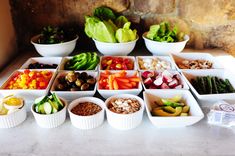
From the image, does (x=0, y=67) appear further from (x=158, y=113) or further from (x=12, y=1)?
(x=158, y=113)

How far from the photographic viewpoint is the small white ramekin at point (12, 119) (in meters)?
0.79

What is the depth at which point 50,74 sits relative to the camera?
1015 millimetres

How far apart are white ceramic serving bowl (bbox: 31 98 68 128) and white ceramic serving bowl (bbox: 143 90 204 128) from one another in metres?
0.27

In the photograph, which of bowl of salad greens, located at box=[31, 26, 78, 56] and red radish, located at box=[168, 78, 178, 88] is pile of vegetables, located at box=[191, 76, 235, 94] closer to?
red radish, located at box=[168, 78, 178, 88]

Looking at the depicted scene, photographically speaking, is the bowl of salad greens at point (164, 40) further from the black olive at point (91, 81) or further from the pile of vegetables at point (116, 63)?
the black olive at point (91, 81)

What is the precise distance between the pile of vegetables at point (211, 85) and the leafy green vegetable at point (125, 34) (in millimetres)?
370

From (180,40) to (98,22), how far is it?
0.41 m

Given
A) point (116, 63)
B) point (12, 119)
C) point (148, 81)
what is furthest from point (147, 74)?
point (12, 119)

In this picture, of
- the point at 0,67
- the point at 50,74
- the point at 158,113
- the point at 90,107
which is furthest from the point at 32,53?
the point at 158,113

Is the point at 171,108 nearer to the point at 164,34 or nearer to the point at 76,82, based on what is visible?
the point at 76,82

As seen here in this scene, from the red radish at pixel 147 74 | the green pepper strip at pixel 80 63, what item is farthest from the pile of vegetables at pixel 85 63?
the red radish at pixel 147 74

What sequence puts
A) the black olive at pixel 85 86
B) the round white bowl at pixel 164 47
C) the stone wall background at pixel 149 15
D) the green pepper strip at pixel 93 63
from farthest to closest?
the stone wall background at pixel 149 15 < the round white bowl at pixel 164 47 < the green pepper strip at pixel 93 63 < the black olive at pixel 85 86

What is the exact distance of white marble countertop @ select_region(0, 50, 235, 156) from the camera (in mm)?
713

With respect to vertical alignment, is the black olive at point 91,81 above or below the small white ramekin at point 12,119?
above
